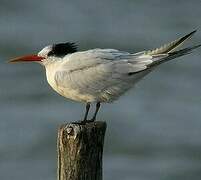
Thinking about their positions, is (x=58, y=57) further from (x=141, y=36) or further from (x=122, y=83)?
(x=141, y=36)

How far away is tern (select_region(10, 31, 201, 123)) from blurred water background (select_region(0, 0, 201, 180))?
202 inches

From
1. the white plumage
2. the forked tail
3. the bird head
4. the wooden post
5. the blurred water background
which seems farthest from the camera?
the blurred water background

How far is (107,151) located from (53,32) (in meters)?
4.29

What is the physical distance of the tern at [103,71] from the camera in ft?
24.9

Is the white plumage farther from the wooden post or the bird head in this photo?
the wooden post

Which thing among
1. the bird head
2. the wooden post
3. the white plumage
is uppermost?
the bird head

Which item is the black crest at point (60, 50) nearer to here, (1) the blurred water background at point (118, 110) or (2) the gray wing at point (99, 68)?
(2) the gray wing at point (99, 68)

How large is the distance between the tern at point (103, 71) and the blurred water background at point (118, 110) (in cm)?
512

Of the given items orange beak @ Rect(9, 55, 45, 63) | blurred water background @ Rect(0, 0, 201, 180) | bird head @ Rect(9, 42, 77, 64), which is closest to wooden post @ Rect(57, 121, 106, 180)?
Answer: bird head @ Rect(9, 42, 77, 64)

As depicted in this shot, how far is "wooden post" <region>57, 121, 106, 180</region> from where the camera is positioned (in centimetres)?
687

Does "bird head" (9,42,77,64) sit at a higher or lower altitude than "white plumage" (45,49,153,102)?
higher

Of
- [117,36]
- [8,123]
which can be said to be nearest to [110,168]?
[8,123]

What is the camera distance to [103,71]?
301 inches

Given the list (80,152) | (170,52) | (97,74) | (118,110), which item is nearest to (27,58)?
(97,74)
